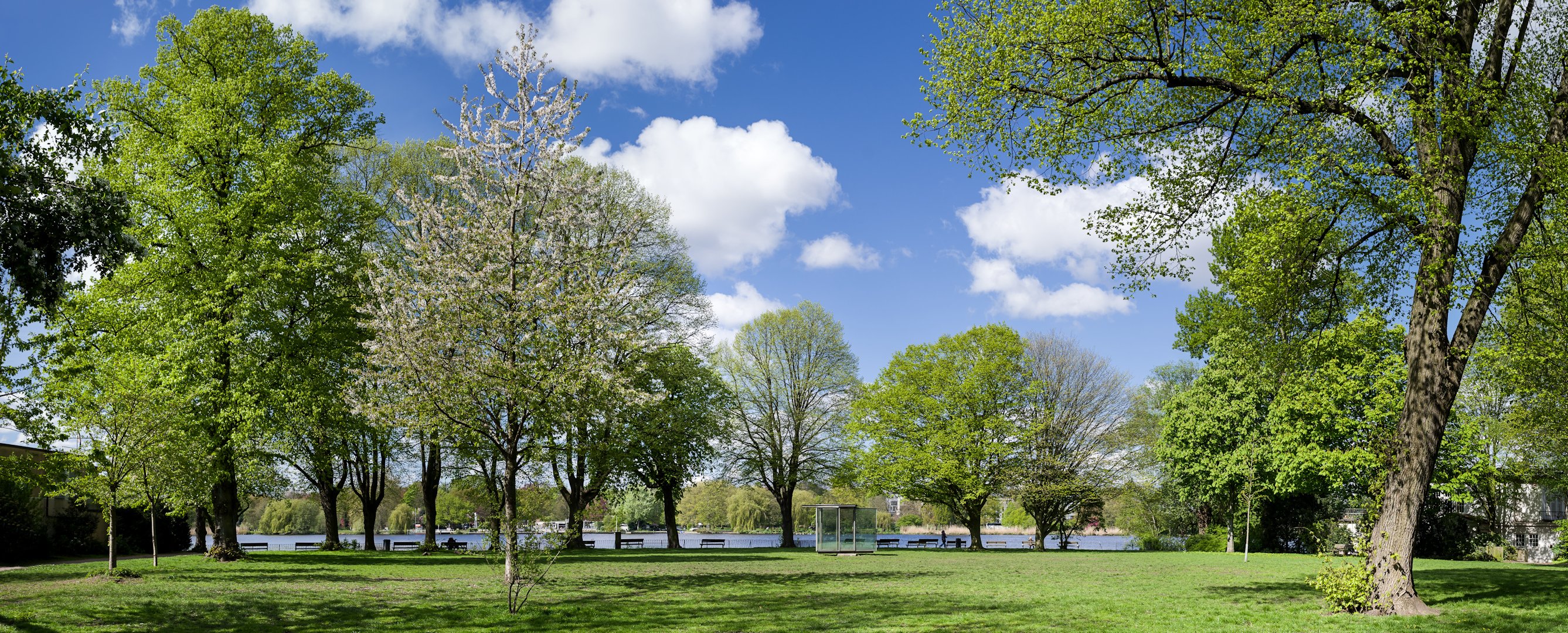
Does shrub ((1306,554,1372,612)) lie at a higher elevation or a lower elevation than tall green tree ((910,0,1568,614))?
lower

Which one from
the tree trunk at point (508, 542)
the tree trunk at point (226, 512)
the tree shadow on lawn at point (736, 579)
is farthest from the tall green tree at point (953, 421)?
the tree trunk at point (508, 542)

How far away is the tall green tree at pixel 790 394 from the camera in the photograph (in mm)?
43688

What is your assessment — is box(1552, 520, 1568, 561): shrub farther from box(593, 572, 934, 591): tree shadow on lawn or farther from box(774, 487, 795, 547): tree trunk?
box(774, 487, 795, 547): tree trunk

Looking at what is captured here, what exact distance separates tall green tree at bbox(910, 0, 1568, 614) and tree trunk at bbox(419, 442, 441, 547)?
27553 mm

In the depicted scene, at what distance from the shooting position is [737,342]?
45125mm

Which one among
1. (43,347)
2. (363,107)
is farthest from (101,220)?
(363,107)

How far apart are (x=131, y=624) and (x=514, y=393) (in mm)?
5639

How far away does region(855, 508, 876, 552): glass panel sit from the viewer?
36.6 meters

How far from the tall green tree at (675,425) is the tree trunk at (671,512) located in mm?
38

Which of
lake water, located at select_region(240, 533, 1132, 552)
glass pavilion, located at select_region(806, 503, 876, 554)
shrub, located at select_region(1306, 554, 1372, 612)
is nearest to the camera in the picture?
shrub, located at select_region(1306, 554, 1372, 612)

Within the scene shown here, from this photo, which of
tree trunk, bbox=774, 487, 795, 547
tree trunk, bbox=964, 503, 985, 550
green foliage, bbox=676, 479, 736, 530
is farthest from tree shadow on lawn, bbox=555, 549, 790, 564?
green foliage, bbox=676, 479, 736, 530

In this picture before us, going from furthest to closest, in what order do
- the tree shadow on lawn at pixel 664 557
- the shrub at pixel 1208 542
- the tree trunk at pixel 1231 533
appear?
the shrub at pixel 1208 542 → the tree trunk at pixel 1231 533 → the tree shadow on lawn at pixel 664 557

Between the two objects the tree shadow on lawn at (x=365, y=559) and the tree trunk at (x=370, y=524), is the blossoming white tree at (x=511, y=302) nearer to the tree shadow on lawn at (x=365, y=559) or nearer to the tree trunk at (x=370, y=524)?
the tree shadow on lawn at (x=365, y=559)

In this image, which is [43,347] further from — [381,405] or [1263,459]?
[1263,459]
